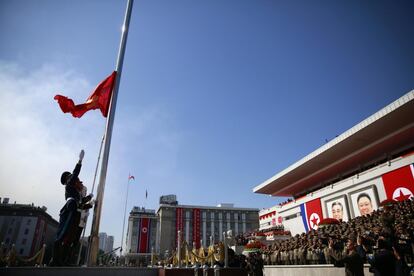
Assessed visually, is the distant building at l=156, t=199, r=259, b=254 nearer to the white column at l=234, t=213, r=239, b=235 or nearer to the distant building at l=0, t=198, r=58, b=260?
the white column at l=234, t=213, r=239, b=235

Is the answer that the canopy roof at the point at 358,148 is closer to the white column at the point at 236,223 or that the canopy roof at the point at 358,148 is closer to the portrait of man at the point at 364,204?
the portrait of man at the point at 364,204

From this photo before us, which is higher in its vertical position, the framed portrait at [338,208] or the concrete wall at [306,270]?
the framed portrait at [338,208]

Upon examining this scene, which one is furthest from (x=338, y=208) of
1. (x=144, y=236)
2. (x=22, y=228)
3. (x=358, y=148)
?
(x=22, y=228)

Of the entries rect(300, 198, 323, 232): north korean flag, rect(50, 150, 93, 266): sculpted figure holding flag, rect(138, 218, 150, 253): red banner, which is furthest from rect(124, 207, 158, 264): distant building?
rect(50, 150, 93, 266): sculpted figure holding flag

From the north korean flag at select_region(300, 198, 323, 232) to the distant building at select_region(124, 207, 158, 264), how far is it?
32824 millimetres

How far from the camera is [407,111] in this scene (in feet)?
59.1

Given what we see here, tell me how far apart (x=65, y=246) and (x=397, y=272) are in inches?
278

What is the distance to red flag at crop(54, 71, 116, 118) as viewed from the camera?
7234mm

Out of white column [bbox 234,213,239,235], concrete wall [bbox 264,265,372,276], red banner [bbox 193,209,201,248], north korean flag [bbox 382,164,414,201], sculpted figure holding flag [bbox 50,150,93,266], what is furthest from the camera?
white column [bbox 234,213,239,235]

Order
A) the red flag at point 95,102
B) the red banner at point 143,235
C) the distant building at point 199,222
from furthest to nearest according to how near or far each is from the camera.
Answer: the distant building at point 199,222
the red banner at point 143,235
the red flag at point 95,102

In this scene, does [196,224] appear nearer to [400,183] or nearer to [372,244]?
[400,183]

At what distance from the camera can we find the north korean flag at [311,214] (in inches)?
1069

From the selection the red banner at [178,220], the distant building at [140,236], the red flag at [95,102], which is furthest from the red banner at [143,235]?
the red flag at [95,102]

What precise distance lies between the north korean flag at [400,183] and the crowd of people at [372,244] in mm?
3039
